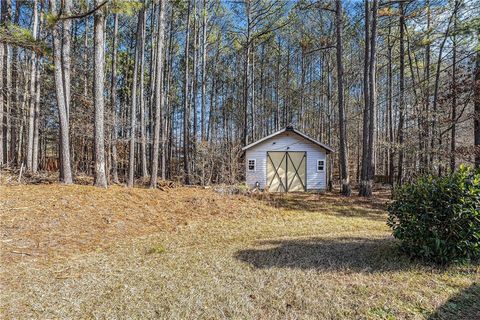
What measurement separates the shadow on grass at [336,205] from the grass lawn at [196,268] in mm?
1347

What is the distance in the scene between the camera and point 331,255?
4.29 m

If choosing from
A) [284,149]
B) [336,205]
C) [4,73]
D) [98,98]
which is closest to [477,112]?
[336,205]

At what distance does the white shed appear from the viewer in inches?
543

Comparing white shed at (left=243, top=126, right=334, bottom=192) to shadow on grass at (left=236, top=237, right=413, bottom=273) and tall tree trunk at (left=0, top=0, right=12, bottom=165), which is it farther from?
tall tree trunk at (left=0, top=0, right=12, bottom=165)

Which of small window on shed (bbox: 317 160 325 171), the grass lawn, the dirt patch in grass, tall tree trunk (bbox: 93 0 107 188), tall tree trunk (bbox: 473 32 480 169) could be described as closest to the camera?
the grass lawn

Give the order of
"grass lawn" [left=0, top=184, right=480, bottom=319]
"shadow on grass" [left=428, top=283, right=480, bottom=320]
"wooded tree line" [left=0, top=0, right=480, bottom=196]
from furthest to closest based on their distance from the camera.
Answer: "wooded tree line" [left=0, top=0, right=480, bottom=196] < "grass lawn" [left=0, top=184, right=480, bottom=319] < "shadow on grass" [left=428, top=283, right=480, bottom=320]

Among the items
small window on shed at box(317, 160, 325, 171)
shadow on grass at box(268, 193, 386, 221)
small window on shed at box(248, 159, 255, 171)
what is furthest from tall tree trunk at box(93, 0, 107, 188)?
small window on shed at box(317, 160, 325, 171)

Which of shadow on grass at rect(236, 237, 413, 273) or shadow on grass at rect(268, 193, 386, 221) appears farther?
shadow on grass at rect(268, 193, 386, 221)

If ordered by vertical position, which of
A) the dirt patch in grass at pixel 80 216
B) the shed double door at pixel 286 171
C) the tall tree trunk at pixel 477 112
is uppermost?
the tall tree trunk at pixel 477 112

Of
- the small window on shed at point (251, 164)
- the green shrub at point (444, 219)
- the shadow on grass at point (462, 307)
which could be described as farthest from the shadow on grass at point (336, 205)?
the shadow on grass at point (462, 307)

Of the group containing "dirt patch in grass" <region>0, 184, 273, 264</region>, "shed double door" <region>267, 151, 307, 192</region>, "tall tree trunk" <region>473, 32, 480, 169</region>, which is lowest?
"dirt patch in grass" <region>0, 184, 273, 264</region>

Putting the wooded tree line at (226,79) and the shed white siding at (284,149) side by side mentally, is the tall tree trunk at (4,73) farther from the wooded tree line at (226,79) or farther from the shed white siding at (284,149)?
the shed white siding at (284,149)

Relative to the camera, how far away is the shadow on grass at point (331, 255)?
3801 mm

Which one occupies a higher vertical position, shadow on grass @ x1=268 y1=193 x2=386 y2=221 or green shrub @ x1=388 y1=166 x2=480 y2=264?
green shrub @ x1=388 y1=166 x2=480 y2=264
